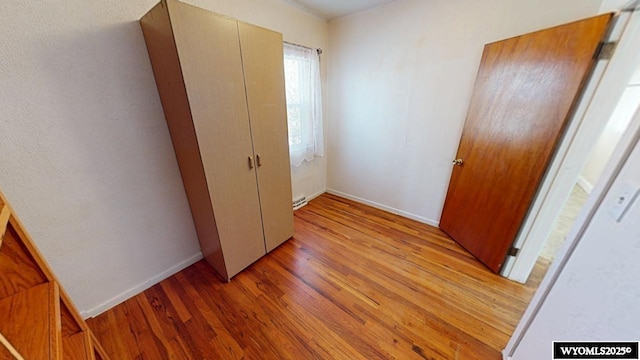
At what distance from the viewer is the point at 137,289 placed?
5.13ft

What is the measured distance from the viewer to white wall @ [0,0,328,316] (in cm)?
103

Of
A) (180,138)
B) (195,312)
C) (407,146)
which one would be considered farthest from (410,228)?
(180,138)

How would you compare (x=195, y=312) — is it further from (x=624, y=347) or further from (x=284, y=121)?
(x=624, y=347)

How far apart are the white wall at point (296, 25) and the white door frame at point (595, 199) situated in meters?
2.33

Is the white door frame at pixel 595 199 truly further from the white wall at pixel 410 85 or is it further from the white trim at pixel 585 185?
the white trim at pixel 585 185

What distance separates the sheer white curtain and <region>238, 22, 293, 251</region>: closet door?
0.69 meters

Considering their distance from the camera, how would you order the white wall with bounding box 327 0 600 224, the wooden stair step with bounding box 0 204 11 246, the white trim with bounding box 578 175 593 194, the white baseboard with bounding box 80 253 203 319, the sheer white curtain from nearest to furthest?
1. the wooden stair step with bounding box 0 204 11 246
2. the white baseboard with bounding box 80 253 203 319
3. the white wall with bounding box 327 0 600 224
4. the sheer white curtain
5. the white trim with bounding box 578 175 593 194

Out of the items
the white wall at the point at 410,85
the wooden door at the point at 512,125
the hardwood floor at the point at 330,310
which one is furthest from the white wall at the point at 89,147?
the wooden door at the point at 512,125

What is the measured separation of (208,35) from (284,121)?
767 mm

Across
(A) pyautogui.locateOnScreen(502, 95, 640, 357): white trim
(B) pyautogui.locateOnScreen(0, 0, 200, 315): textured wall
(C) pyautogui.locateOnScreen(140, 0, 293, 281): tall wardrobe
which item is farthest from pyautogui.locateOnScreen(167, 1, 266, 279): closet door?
(A) pyautogui.locateOnScreen(502, 95, 640, 357): white trim

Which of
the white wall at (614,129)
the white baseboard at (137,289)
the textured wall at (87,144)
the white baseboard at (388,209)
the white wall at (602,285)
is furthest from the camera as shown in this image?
the white wall at (614,129)

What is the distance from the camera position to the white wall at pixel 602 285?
658 mm

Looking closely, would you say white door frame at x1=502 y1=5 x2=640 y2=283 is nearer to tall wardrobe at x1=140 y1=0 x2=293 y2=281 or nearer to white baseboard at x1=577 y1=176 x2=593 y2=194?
tall wardrobe at x1=140 y1=0 x2=293 y2=281

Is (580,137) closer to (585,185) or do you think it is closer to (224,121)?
(224,121)
